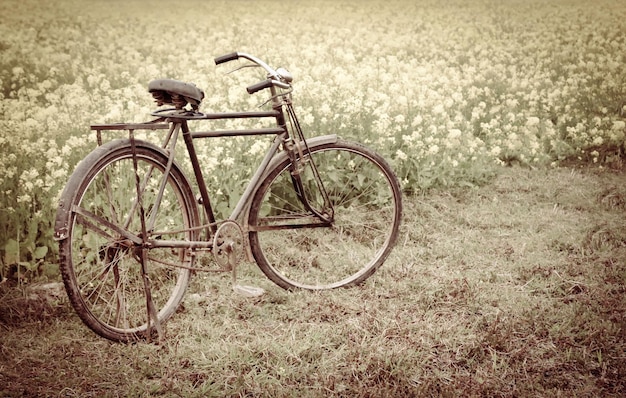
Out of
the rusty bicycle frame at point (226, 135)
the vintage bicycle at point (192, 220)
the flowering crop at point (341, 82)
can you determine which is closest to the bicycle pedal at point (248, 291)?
the vintage bicycle at point (192, 220)

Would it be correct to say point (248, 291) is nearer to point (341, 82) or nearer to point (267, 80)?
point (267, 80)

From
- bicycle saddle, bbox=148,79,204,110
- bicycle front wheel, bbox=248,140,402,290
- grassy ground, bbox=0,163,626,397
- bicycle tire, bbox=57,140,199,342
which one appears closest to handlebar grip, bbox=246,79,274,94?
bicycle saddle, bbox=148,79,204,110

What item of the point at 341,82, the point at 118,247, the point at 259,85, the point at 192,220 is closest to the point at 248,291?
the point at 192,220

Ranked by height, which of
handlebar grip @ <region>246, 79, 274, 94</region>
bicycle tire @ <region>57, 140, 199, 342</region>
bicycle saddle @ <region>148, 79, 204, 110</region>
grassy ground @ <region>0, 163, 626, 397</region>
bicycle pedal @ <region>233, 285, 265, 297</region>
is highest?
handlebar grip @ <region>246, 79, 274, 94</region>

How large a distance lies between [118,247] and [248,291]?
1141 mm

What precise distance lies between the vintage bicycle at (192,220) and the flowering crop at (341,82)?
0.58 meters

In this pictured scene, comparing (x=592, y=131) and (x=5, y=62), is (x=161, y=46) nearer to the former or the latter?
(x=5, y=62)

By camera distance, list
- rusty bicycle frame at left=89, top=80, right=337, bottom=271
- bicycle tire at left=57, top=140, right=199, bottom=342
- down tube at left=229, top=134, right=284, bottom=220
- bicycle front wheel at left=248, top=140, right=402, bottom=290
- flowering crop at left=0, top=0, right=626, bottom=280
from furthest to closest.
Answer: flowering crop at left=0, top=0, right=626, bottom=280 < bicycle front wheel at left=248, top=140, right=402, bottom=290 < down tube at left=229, top=134, right=284, bottom=220 < rusty bicycle frame at left=89, top=80, right=337, bottom=271 < bicycle tire at left=57, top=140, right=199, bottom=342

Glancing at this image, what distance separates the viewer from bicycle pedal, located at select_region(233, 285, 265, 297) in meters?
4.29

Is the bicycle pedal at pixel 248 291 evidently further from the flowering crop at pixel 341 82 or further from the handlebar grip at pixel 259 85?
the handlebar grip at pixel 259 85

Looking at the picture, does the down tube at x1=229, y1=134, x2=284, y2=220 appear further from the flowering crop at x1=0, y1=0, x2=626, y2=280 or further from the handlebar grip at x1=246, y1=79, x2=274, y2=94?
the flowering crop at x1=0, y1=0, x2=626, y2=280

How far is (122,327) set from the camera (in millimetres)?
3775

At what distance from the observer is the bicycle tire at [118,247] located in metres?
3.19

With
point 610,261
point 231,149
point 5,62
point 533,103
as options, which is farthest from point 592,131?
point 5,62
